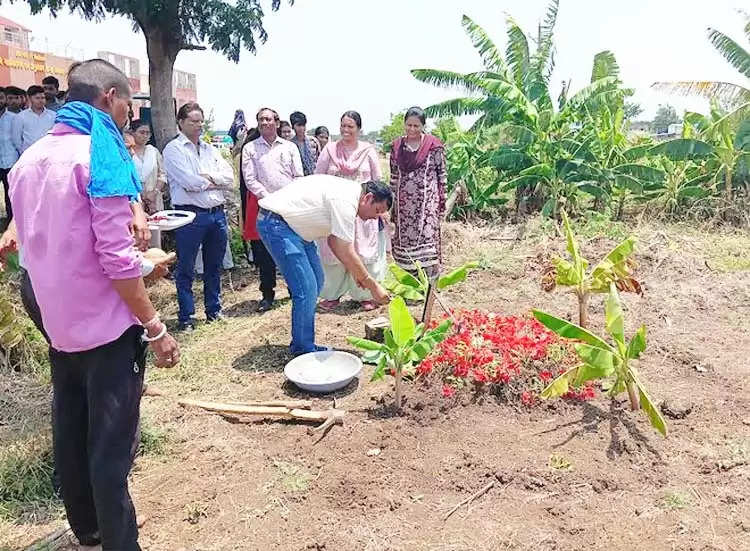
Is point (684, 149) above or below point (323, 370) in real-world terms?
above

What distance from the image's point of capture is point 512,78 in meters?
9.94

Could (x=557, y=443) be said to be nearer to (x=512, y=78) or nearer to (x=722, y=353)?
(x=722, y=353)

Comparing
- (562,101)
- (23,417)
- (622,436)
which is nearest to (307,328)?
(23,417)

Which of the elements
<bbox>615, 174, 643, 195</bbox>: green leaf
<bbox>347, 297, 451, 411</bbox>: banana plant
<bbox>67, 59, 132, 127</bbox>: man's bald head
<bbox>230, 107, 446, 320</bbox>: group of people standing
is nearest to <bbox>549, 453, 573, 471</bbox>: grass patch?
<bbox>347, 297, 451, 411</bbox>: banana plant

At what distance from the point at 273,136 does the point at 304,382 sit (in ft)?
8.45

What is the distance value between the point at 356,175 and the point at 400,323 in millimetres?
2583

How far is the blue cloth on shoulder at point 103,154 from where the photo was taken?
A: 198cm

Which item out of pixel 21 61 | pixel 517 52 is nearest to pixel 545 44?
pixel 517 52

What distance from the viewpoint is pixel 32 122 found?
8.37 meters

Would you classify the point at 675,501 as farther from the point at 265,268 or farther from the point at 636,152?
the point at 636,152

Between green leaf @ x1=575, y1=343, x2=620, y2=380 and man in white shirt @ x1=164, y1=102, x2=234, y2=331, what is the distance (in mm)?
3263

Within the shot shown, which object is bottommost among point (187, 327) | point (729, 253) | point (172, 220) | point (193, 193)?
point (187, 327)

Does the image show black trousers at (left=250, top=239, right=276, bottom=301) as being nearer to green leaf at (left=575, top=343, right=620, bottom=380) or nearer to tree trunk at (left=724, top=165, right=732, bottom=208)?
green leaf at (left=575, top=343, right=620, bottom=380)

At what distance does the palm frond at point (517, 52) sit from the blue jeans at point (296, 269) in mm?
6634
